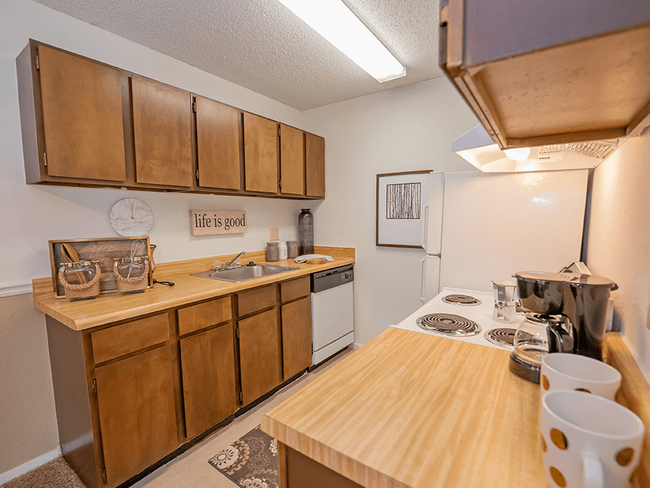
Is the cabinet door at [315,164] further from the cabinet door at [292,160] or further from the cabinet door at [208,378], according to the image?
the cabinet door at [208,378]

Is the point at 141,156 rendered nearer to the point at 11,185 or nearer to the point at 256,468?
the point at 11,185

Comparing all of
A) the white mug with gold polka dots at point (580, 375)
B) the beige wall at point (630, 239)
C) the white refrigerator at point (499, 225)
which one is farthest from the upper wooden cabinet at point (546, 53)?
the white refrigerator at point (499, 225)

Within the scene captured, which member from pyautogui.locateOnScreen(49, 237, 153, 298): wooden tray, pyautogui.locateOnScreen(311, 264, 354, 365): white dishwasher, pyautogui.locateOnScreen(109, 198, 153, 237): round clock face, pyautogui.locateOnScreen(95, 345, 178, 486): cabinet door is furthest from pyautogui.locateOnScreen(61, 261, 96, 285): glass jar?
pyautogui.locateOnScreen(311, 264, 354, 365): white dishwasher

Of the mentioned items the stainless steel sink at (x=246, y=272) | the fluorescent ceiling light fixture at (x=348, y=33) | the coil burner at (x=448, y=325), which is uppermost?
the fluorescent ceiling light fixture at (x=348, y=33)

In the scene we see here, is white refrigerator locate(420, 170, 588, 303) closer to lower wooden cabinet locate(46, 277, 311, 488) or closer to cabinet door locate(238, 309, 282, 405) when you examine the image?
cabinet door locate(238, 309, 282, 405)

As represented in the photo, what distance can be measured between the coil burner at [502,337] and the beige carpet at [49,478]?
215cm

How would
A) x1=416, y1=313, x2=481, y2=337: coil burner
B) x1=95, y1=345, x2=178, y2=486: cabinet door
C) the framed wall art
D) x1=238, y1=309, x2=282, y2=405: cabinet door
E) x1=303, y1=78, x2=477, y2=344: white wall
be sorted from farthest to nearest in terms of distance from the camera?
the framed wall art → x1=303, y1=78, x2=477, y2=344: white wall → x1=238, y1=309, x2=282, y2=405: cabinet door → x1=95, y1=345, x2=178, y2=486: cabinet door → x1=416, y1=313, x2=481, y2=337: coil burner

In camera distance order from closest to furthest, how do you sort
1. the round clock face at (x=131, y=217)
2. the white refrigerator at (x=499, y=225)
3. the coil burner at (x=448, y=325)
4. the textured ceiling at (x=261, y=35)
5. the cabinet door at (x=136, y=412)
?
the coil burner at (x=448, y=325) → the cabinet door at (x=136, y=412) → the white refrigerator at (x=499, y=225) → the textured ceiling at (x=261, y=35) → the round clock face at (x=131, y=217)

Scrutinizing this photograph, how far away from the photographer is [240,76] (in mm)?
2516

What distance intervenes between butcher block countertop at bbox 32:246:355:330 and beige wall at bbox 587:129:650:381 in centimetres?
180

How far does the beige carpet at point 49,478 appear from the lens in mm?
1569

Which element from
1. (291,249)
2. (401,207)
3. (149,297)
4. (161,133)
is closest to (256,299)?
(149,297)

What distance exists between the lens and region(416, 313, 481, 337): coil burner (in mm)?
1157

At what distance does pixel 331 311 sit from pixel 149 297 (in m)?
1.62
